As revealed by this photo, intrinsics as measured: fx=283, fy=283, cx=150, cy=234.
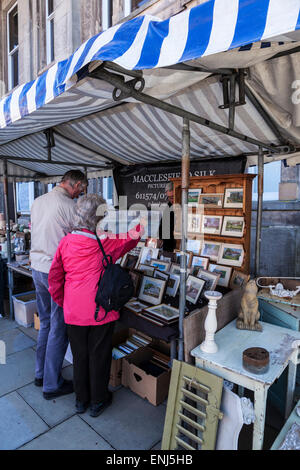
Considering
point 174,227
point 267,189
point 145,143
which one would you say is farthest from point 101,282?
point 267,189

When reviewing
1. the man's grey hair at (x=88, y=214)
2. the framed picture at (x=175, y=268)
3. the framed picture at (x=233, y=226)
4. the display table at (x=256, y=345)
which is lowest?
the display table at (x=256, y=345)

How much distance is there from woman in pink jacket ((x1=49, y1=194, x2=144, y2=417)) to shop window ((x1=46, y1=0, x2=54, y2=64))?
291 inches

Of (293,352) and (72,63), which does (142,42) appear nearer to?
(72,63)

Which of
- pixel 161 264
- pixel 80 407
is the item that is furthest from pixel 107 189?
pixel 80 407

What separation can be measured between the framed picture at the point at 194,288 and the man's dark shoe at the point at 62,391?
1.40m

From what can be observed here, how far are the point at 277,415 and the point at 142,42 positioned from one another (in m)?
2.79

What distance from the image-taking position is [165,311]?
2285 mm

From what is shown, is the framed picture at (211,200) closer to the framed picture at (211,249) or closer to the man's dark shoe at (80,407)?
the framed picture at (211,249)

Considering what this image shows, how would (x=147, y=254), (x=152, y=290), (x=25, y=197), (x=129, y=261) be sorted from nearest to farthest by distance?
(x=152, y=290) → (x=147, y=254) → (x=129, y=261) → (x=25, y=197)

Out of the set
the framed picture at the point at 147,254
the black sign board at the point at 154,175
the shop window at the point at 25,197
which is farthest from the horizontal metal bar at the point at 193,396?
the shop window at the point at 25,197

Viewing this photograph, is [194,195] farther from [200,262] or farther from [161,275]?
[161,275]

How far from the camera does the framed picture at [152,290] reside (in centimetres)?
248

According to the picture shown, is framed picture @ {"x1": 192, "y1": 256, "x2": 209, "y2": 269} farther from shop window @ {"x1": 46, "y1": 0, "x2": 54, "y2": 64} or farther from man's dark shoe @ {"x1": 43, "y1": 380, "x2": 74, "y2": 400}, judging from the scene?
shop window @ {"x1": 46, "y1": 0, "x2": 54, "y2": 64}

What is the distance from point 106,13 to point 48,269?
239 inches
